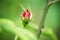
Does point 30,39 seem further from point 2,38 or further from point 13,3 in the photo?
point 13,3

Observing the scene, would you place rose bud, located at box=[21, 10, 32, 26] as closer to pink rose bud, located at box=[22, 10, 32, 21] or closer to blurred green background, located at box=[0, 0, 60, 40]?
pink rose bud, located at box=[22, 10, 32, 21]

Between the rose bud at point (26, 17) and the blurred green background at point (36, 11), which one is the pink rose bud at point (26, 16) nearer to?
the rose bud at point (26, 17)

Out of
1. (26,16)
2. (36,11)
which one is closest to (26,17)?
(26,16)

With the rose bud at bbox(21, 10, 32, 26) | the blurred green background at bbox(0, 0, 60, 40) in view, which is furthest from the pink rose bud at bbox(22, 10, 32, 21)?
the blurred green background at bbox(0, 0, 60, 40)

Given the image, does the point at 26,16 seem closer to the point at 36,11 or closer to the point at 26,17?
the point at 26,17

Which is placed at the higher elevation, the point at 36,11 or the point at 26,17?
the point at 36,11

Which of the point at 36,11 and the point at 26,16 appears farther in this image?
the point at 36,11

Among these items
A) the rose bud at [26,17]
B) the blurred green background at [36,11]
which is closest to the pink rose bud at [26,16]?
the rose bud at [26,17]

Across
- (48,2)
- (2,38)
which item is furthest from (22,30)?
(2,38)

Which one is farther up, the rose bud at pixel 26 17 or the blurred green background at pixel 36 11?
the blurred green background at pixel 36 11

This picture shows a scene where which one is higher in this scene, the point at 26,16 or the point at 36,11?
the point at 36,11

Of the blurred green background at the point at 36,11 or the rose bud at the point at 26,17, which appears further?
the blurred green background at the point at 36,11

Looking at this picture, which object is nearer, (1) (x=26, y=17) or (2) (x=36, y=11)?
(1) (x=26, y=17)
